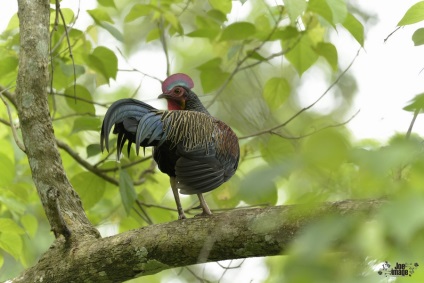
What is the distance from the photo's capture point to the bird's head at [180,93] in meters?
3.82

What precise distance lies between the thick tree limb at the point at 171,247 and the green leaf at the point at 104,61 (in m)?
1.45

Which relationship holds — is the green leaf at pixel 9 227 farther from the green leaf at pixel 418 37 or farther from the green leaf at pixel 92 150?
the green leaf at pixel 418 37

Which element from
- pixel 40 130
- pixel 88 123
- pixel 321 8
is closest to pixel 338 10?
pixel 321 8

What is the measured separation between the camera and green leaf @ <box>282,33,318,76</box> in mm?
4129

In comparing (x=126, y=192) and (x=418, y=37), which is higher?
(x=126, y=192)

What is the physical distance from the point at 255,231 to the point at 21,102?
55.1 inches

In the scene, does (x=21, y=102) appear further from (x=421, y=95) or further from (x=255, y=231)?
(x=421, y=95)

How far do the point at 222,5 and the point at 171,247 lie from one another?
2167 millimetres

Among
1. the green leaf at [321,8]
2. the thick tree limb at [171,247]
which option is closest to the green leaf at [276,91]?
the green leaf at [321,8]

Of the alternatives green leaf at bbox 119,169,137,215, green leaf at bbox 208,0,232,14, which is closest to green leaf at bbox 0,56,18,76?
green leaf at bbox 119,169,137,215

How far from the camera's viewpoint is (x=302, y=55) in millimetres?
4145

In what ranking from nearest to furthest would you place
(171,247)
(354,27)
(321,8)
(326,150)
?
(326,150), (171,247), (354,27), (321,8)

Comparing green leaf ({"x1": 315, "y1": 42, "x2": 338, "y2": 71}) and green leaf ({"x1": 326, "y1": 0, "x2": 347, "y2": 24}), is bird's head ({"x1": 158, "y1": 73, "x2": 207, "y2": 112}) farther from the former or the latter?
green leaf ({"x1": 326, "y1": 0, "x2": 347, "y2": 24})

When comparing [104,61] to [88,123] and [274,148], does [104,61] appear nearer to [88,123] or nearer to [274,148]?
[88,123]
